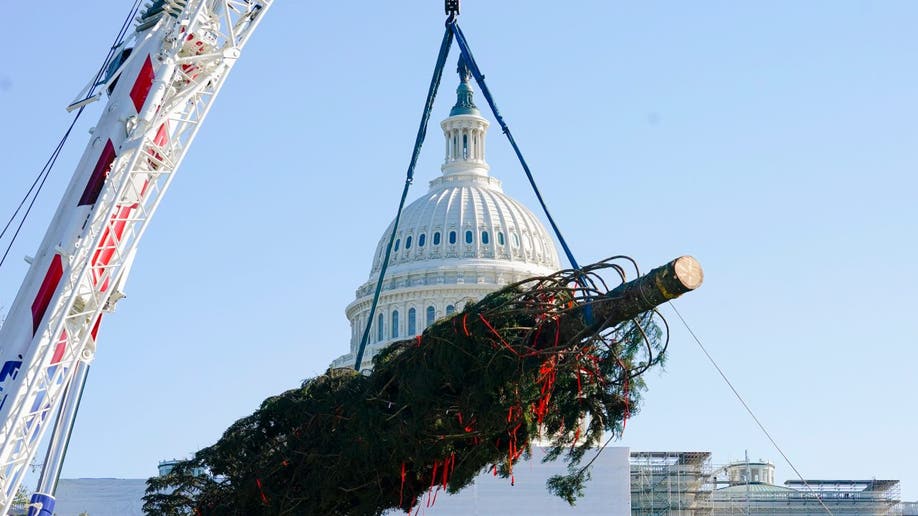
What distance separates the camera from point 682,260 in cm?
2511

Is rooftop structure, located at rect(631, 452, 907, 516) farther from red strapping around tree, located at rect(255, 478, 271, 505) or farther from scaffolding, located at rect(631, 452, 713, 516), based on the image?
red strapping around tree, located at rect(255, 478, 271, 505)

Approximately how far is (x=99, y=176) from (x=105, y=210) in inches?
32.8

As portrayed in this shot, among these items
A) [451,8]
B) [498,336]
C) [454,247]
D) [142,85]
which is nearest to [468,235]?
[454,247]

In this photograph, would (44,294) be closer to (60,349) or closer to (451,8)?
(60,349)

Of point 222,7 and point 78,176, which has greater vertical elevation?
point 222,7

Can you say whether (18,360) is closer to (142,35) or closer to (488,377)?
(142,35)

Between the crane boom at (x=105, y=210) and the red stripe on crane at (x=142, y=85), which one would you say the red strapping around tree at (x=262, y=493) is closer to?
the crane boom at (x=105, y=210)

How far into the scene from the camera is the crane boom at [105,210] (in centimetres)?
2948

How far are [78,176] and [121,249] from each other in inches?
61.3

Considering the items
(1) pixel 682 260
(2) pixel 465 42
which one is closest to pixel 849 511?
(2) pixel 465 42

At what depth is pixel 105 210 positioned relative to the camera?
30016 mm

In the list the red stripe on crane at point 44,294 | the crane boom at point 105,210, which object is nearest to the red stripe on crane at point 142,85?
the crane boom at point 105,210

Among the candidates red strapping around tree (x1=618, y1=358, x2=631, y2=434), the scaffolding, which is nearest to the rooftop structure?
the scaffolding

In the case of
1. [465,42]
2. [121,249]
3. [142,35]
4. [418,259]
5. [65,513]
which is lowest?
[121,249]
